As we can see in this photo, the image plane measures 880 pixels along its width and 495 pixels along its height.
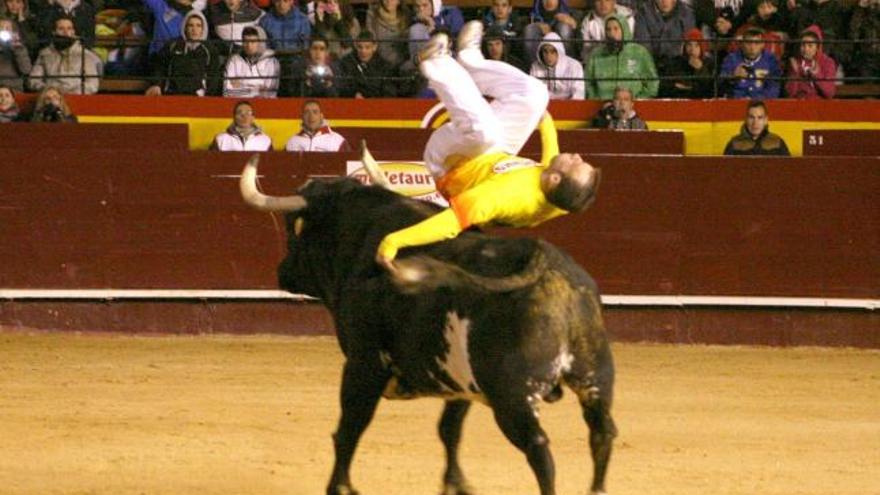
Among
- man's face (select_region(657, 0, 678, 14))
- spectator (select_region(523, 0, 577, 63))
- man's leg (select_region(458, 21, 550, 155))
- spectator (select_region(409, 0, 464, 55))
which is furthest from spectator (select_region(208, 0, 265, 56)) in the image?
man's leg (select_region(458, 21, 550, 155))

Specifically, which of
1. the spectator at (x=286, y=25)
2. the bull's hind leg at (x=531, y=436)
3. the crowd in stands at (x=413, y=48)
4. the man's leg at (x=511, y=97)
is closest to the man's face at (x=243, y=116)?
the crowd in stands at (x=413, y=48)

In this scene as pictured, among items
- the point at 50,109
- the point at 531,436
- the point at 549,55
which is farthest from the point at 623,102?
the point at 531,436

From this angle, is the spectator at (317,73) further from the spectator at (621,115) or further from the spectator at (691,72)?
the spectator at (691,72)

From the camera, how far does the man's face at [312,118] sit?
1322 centimetres

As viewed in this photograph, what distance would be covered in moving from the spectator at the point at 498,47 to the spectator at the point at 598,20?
1.97 ft

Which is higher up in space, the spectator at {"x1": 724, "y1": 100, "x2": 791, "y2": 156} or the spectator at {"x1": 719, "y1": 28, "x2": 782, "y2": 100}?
the spectator at {"x1": 719, "y1": 28, "x2": 782, "y2": 100}

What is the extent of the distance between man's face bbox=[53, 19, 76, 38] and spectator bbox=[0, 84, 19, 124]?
0.69m

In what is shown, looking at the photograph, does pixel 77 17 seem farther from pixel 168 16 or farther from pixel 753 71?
pixel 753 71

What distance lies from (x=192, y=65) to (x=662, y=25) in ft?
12.3

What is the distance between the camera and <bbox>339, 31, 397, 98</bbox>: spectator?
46.4 feet

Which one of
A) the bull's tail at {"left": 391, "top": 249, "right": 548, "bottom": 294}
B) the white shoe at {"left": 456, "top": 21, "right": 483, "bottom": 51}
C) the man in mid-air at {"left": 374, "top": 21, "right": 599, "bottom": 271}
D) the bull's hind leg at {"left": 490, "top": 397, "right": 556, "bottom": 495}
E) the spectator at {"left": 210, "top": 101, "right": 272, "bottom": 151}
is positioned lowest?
the spectator at {"left": 210, "top": 101, "right": 272, "bottom": 151}

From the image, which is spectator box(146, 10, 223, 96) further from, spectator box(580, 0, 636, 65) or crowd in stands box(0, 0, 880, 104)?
spectator box(580, 0, 636, 65)

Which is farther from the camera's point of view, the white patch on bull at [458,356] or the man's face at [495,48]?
the man's face at [495,48]

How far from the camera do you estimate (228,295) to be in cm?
1319
